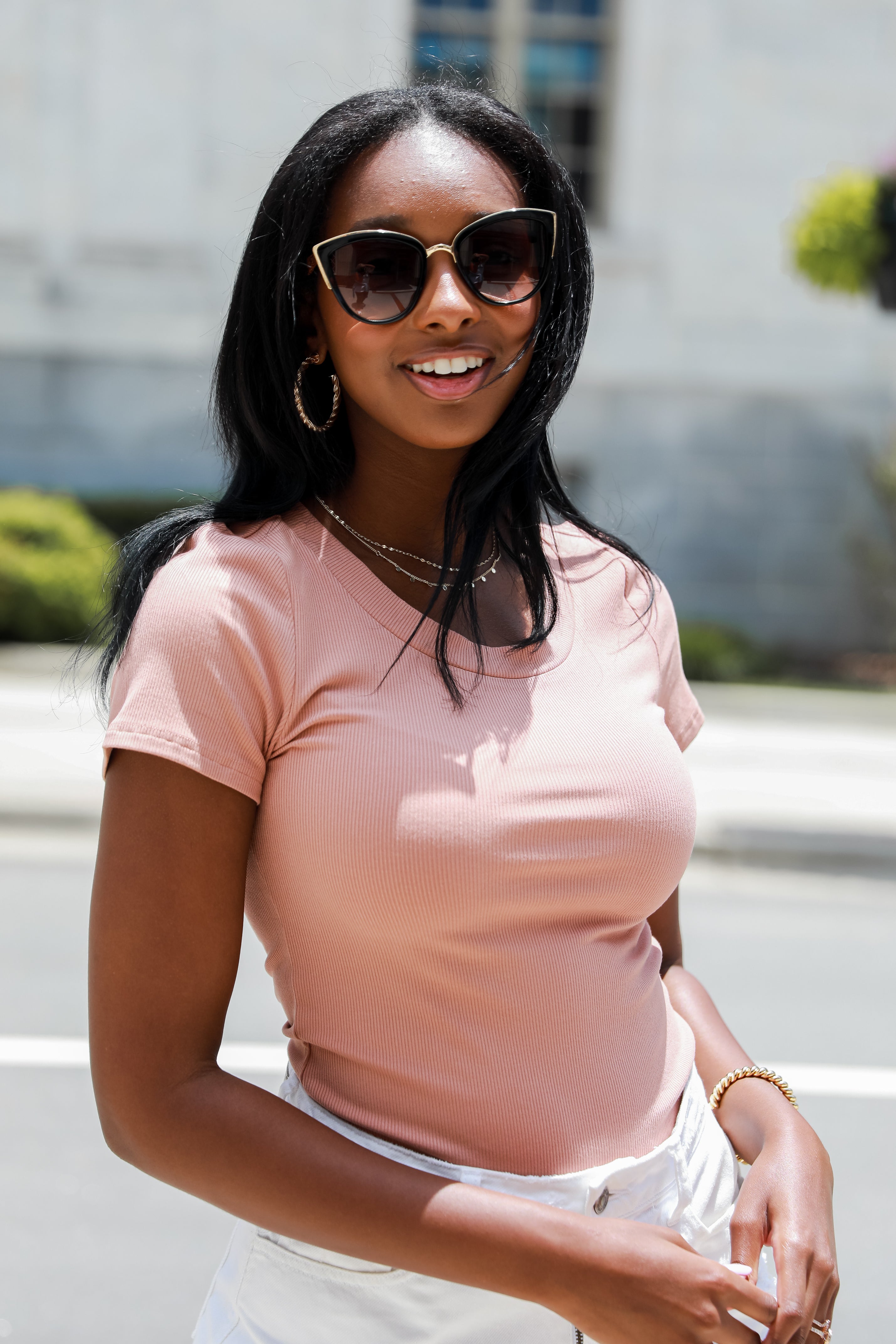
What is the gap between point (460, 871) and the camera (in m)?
1.33

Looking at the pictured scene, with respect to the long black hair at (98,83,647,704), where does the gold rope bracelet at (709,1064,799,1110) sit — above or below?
below

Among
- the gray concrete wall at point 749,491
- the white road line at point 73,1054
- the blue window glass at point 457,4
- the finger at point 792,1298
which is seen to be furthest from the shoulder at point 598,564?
the blue window glass at point 457,4

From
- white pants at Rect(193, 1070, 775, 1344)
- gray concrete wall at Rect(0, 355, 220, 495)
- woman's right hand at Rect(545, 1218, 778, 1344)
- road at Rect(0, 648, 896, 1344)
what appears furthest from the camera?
gray concrete wall at Rect(0, 355, 220, 495)

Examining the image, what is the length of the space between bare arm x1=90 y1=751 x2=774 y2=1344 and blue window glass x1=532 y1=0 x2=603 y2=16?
49.8 feet

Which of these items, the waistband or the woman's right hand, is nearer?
the woman's right hand

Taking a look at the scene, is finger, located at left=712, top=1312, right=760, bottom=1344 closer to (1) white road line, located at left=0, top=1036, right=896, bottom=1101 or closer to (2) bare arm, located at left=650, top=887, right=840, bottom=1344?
(2) bare arm, located at left=650, top=887, right=840, bottom=1344

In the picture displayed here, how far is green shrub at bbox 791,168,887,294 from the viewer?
30.1ft

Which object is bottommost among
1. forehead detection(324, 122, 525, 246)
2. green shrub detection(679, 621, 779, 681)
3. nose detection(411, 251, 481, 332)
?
green shrub detection(679, 621, 779, 681)

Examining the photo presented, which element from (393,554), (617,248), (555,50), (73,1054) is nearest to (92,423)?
(617,248)

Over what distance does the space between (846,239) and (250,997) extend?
7.11m

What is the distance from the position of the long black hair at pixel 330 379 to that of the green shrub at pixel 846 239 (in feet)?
27.0

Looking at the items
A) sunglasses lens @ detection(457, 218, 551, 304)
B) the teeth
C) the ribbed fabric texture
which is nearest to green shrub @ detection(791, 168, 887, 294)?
sunglasses lens @ detection(457, 218, 551, 304)

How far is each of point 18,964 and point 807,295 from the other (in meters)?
11.8

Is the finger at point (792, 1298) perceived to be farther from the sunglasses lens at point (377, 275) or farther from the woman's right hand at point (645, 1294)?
Answer: the sunglasses lens at point (377, 275)
